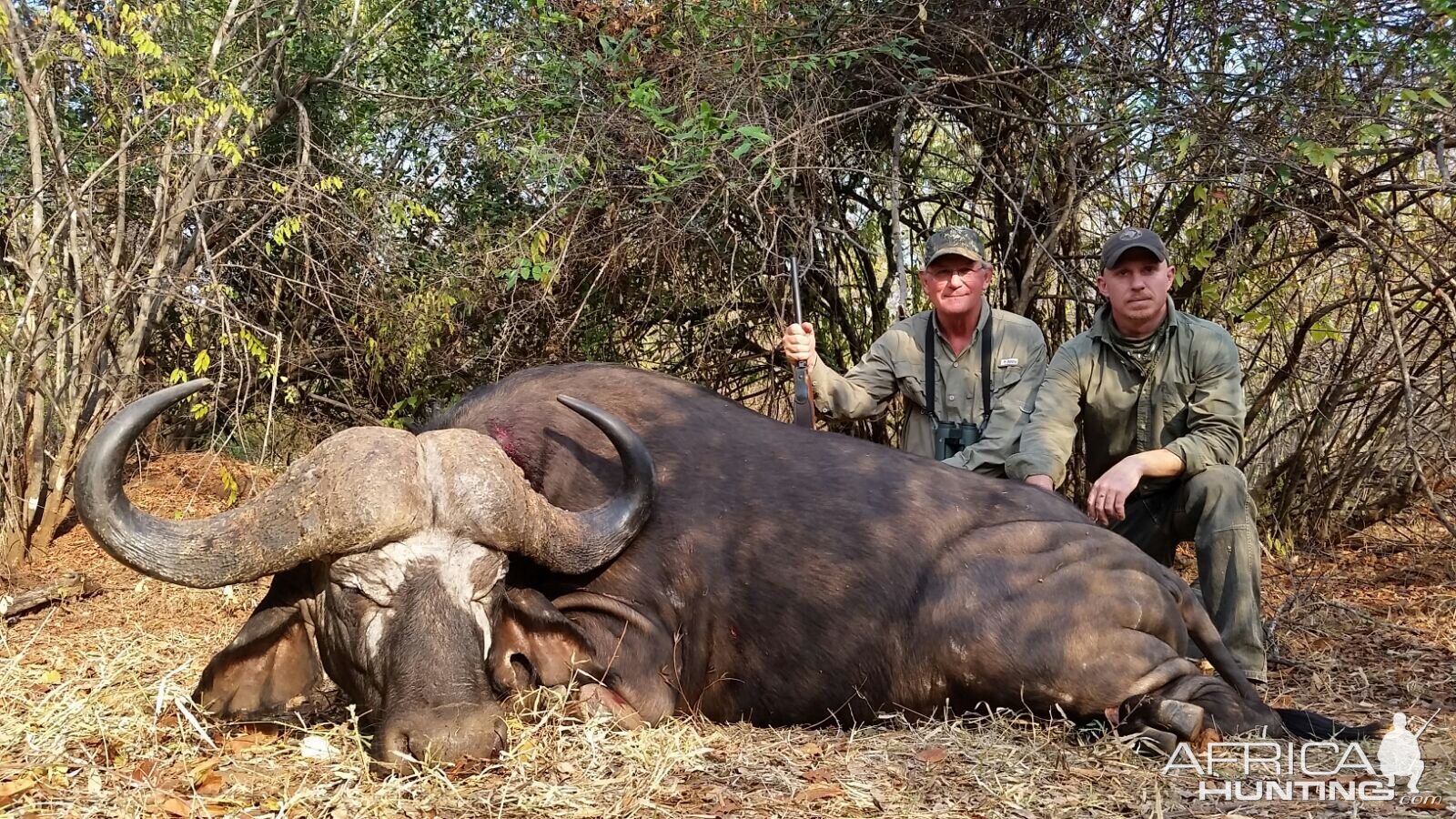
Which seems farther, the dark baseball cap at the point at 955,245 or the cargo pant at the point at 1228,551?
the dark baseball cap at the point at 955,245

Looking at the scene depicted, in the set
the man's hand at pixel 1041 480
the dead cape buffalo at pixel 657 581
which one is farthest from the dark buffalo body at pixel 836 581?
the man's hand at pixel 1041 480

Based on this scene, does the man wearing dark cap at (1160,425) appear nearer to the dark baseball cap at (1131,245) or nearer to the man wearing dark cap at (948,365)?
the dark baseball cap at (1131,245)

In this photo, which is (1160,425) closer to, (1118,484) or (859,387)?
(1118,484)

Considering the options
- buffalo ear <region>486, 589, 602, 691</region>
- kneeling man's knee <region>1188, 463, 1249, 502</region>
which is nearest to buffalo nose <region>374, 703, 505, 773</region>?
buffalo ear <region>486, 589, 602, 691</region>

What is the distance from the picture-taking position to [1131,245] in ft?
16.1

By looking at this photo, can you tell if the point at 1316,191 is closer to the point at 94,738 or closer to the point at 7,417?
the point at 94,738

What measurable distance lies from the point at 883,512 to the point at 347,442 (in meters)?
1.77

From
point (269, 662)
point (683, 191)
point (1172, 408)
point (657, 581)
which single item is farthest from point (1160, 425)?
point (269, 662)

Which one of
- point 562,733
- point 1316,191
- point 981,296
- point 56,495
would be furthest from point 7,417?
point 1316,191

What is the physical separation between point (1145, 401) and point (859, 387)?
4.53 ft

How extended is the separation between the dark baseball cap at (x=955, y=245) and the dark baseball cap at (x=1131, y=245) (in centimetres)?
69

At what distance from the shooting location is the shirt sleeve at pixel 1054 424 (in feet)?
16.0

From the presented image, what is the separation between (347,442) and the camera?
3.54 meters

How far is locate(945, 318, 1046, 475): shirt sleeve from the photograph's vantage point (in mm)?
5309
